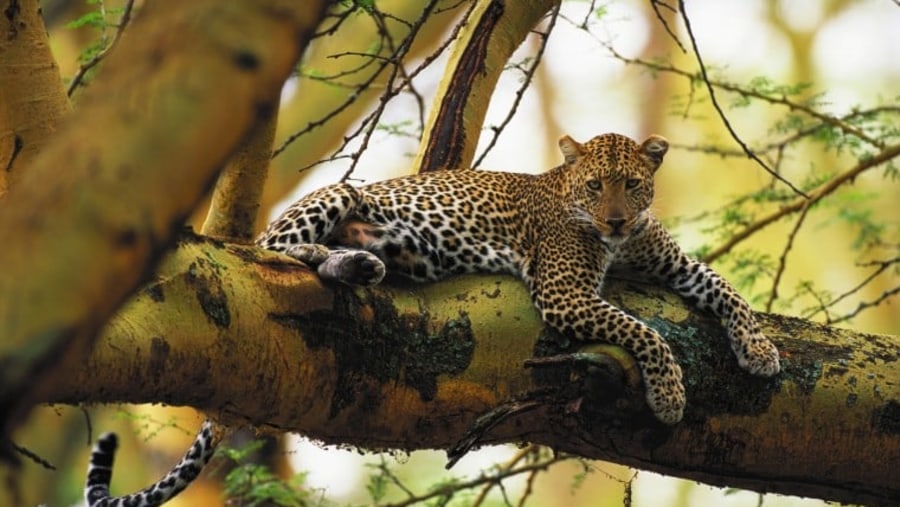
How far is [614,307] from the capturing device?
632cm

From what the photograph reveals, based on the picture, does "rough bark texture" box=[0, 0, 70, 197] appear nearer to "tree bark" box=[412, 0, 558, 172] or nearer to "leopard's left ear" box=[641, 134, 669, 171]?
"tree bark" box=[412, 0, 558, 172]

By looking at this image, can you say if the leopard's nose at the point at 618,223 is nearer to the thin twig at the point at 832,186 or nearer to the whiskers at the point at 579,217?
the whiskers at the point at 579,217

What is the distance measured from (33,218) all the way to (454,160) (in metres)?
6.12

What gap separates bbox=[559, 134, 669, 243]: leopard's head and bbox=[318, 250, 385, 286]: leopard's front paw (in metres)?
1.79

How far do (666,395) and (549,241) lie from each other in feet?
5.14

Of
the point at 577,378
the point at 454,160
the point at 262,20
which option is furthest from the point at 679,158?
the point at 262,20

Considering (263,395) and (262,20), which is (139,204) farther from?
(263,395)

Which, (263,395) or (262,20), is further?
(263,395)

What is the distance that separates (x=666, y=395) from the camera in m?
5.75

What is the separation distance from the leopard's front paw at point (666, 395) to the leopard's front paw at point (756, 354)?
0.34 meters

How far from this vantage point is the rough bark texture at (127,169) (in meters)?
1.92

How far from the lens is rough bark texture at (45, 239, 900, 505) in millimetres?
4910

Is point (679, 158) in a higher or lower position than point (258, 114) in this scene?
higher

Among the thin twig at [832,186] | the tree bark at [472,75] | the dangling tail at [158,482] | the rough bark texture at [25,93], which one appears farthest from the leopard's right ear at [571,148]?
the rough bark texture at [25,93]
